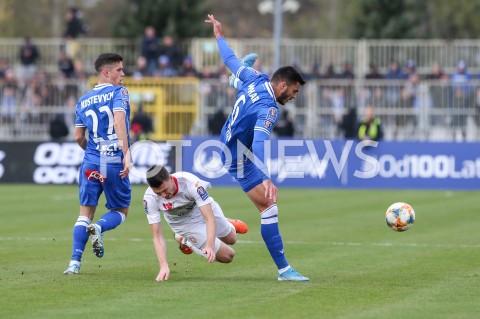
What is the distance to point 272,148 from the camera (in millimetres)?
29438

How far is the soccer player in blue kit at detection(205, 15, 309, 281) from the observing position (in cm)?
1134

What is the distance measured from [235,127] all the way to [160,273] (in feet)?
5.71

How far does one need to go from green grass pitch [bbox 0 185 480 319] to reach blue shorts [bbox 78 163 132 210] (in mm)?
825

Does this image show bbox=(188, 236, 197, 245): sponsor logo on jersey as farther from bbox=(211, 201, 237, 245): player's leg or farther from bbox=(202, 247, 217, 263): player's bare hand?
bbox=(202, 247, 217, 263): player's bare hand

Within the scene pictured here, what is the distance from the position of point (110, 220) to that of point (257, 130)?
2070mm

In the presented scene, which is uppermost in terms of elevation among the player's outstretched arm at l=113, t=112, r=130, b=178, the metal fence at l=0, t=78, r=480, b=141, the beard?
the metal fence at l=0, t=78, r=480, b=141

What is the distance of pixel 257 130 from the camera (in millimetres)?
11086

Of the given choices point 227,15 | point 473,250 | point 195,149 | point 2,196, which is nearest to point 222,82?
point 195,149

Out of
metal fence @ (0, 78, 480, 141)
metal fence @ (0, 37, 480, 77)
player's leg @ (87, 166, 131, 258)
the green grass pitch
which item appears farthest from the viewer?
metal fence @ (0, 37, 480, 77)

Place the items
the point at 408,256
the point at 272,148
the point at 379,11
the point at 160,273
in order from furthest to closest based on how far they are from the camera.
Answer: the point at 379,11 → the point at 272,148 → the point at 408,256 → the point at 160,273

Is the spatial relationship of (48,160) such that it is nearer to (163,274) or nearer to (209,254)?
(163,274)

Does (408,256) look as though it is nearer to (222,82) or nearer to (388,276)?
(388,276)

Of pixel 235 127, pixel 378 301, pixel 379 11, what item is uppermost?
pixel 379 11

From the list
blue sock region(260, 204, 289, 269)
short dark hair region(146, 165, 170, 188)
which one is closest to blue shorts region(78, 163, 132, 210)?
short dark hair region(146, 165, 170, 188)
